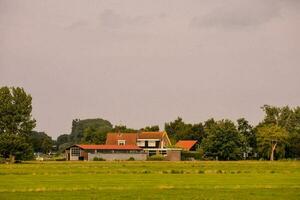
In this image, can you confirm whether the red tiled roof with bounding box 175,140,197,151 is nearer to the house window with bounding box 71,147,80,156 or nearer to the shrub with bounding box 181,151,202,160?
the shrub with bounding box 181,151,202,160

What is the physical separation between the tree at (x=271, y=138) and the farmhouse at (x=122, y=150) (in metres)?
17.1

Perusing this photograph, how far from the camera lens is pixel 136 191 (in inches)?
1298

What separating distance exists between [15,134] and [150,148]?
41.4 m

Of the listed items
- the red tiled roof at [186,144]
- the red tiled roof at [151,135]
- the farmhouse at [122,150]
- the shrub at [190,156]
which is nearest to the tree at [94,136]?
the farmhouse at [122,150]

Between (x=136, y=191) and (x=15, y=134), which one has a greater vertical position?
(x=15, y=134)

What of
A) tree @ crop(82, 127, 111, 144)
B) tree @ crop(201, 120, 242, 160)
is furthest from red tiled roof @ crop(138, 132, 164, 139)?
tree @ crop(201, 120, 242, 160)

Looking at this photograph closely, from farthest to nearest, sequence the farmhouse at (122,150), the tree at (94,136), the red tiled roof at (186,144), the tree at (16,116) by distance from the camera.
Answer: the tree at (94,136), the red tiled roof at (186,144), the farmhouse at (122,150), the tree at (16,116)

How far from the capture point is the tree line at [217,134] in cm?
9794

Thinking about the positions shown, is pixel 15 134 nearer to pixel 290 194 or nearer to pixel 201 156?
pixel 201 156

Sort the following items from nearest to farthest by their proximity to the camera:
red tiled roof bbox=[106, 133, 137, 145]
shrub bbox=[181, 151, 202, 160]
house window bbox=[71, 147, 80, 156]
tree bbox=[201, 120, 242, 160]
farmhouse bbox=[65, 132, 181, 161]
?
1. farmhouse bbox=[65, 132, 181, 161]
2. tree bbox=[201, 120, 242, 160]
3. shrub bbox=[181, 151, 202, 160]
4. house window bbox=[71, 147, 80, 156]
5. red tiled roof bbox=[106, 133, 137, 145]

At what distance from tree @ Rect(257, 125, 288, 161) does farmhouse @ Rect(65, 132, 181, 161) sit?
17.1 m

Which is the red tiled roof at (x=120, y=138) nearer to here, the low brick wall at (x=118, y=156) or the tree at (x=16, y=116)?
the low brick wall at (x=118, y=156)

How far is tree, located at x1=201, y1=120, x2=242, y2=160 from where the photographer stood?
385 feet

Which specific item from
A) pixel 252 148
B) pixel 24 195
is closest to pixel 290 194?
pixel 24 195
